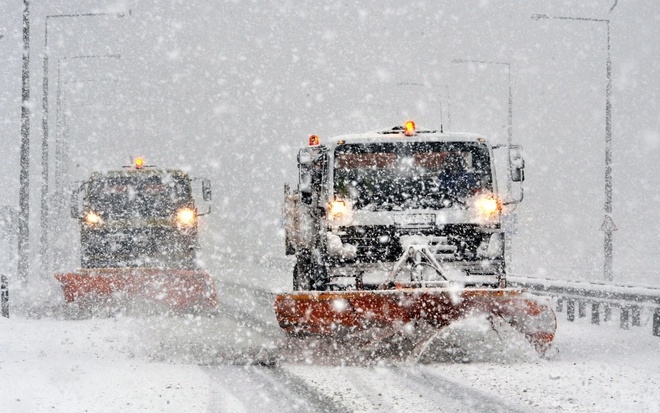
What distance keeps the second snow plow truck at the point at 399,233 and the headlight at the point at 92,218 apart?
6205mm

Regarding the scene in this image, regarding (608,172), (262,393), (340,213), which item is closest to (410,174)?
(340,213)

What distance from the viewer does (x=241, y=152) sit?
308 ft

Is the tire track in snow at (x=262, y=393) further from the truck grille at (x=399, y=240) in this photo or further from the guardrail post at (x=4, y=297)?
the guardrail post at (x=4, y=297)

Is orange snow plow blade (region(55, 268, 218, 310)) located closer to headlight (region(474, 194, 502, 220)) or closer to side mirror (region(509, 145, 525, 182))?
headlight (region(474, 194, 502, 220))

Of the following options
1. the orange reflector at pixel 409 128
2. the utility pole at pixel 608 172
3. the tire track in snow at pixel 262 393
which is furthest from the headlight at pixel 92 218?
the utility pole at pixel 608 172

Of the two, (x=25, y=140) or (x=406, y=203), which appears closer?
(x=406, y=203)

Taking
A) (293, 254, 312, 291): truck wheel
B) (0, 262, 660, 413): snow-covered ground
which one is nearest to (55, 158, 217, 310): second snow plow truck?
(293, 254, 312, 291): truck wheel

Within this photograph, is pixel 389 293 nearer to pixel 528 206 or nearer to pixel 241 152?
pixel 528 206

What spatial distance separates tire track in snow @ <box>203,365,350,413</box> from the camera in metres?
8.04

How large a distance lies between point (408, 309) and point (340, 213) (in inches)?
71.7

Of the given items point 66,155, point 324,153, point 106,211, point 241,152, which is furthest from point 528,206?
point 324,153

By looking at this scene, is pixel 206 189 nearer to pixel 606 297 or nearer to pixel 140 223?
pixel 140 223

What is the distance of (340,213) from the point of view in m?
12.0

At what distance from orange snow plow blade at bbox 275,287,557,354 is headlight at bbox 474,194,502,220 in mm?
1689
